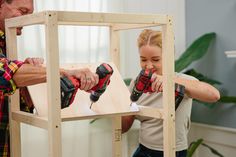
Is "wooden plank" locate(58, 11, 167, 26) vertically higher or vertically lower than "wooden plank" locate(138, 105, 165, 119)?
higher

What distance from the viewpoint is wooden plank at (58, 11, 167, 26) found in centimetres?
122

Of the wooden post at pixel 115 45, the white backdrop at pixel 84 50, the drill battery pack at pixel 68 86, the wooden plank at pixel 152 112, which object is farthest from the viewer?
the white backdrop at pixel 84 50

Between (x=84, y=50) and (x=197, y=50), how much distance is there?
0.77m

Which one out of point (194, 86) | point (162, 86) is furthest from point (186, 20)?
point (162, 86)

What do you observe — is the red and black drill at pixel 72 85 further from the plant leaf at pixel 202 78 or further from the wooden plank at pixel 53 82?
the plant leaf at pixel 202 78

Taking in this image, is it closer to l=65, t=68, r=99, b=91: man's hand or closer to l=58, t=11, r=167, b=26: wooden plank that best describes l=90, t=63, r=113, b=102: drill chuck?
l=65, t=68, r=99, b=91: man's hand

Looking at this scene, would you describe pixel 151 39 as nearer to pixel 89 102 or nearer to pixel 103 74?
pixel 89 102

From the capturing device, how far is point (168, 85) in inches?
56.9

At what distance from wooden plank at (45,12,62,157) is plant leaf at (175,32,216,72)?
152 centimetres

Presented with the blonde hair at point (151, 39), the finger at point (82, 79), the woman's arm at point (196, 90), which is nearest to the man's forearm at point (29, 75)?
the finger at point (82, 79)

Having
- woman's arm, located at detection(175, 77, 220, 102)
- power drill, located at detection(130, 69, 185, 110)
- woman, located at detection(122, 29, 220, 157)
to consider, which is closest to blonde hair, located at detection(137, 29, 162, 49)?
woman, located at detection(122, 29, 220, 157)

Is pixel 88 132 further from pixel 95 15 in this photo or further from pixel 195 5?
pixel 95 15

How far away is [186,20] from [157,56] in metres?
1.21

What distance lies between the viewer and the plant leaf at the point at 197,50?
8.69 feet
